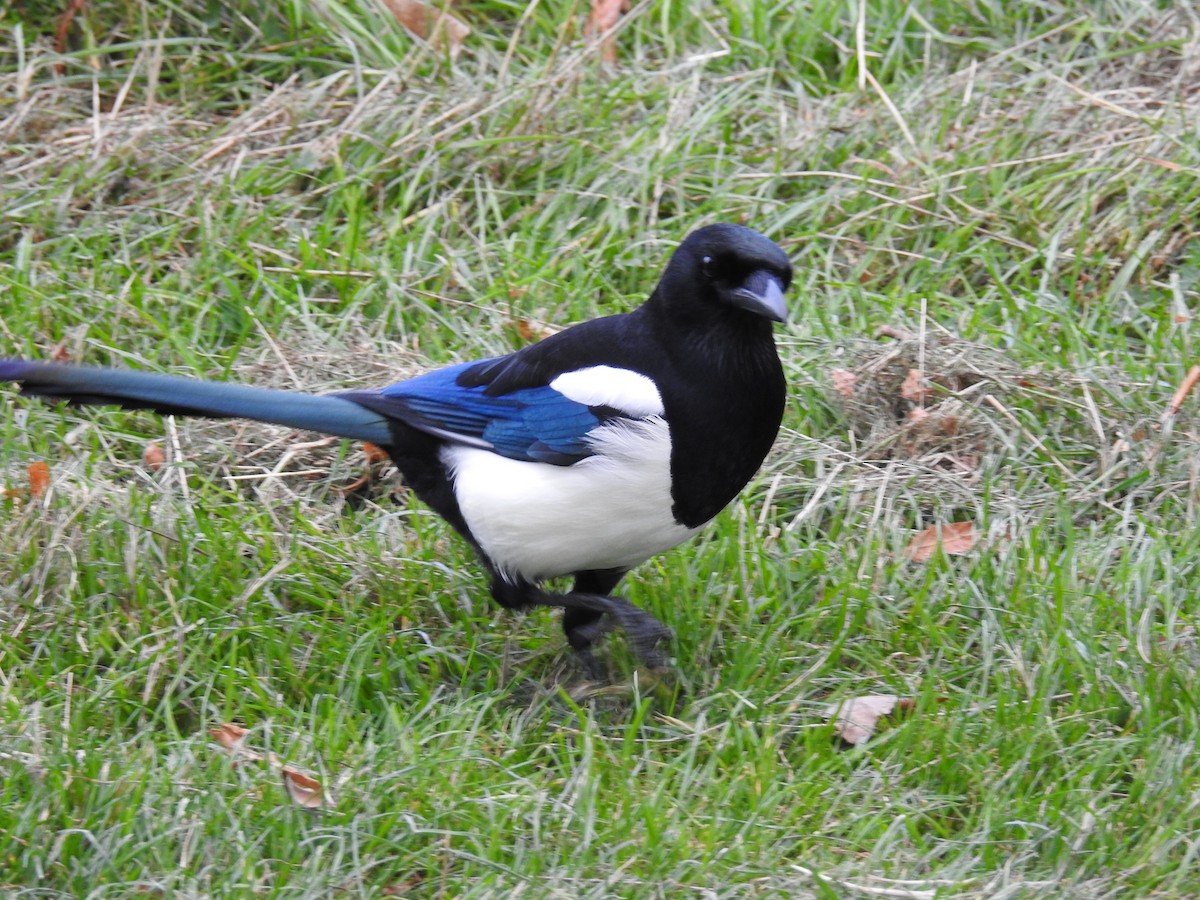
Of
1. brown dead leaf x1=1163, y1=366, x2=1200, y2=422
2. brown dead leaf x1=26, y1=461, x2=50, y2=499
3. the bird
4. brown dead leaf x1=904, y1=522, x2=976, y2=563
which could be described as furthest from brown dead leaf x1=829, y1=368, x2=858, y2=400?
brown dead leaf x1=26, y1=461, x2=50, y2=499

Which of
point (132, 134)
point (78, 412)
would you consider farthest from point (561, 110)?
point (78, 412)

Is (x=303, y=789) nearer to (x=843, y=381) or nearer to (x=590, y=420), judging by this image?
(x=590, y=420)

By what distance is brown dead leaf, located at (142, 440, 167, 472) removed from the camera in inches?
131

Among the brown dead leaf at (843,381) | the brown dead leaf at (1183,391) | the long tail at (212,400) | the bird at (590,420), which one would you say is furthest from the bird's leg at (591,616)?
the brown dead leaf at (1183,391)

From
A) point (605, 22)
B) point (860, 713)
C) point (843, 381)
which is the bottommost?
point (860, 713)

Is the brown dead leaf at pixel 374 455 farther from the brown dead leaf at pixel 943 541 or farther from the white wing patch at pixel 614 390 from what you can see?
the brown dead leaf at pixel 943 541

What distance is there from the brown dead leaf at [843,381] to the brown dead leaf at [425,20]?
153 centimetres

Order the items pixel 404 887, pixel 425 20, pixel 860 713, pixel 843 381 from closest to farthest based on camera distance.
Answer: pixel 404 887 < pixel 860 713 < pixel 843 381 < pixel 425 20

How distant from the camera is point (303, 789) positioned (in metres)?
2.38

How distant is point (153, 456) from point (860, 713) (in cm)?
151

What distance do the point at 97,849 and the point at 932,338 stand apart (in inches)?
79.7

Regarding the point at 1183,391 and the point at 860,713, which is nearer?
the point at 860,713

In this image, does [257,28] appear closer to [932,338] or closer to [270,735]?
[932,338]

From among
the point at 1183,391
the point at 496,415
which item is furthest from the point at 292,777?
the point at 1183,391
